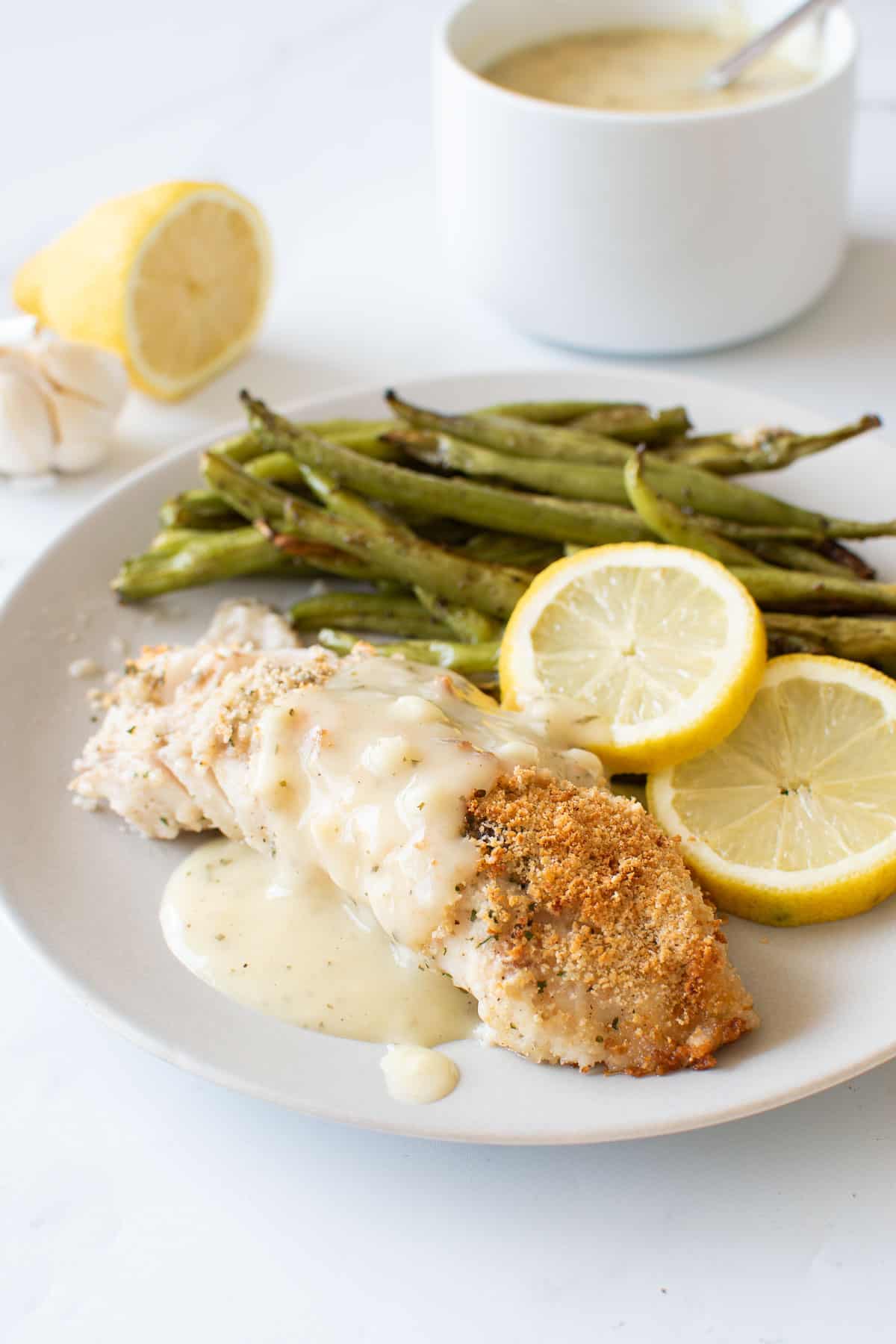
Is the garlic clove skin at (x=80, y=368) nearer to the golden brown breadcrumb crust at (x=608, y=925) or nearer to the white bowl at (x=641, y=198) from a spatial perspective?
the white bowl at (x=641, y=198)

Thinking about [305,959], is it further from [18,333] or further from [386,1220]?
[18,333]

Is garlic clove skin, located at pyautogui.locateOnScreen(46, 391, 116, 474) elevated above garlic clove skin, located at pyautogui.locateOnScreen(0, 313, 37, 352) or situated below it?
below

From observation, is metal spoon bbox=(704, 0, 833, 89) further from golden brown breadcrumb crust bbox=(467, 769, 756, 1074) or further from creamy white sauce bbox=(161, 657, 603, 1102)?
golden brown breadcrumb crust bbox=(467, 769, 756, 1074)

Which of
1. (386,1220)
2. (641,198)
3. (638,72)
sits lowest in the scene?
(386,1220)

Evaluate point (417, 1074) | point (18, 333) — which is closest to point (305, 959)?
point (417, 1074)

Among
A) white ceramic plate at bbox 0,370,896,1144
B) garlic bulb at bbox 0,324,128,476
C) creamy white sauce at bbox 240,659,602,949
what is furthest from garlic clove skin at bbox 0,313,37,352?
creamy white sauce at bbox 240,659,602,949

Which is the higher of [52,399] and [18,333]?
[18,333]

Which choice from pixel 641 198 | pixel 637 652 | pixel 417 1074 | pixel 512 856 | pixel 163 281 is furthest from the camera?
pixel 163 281
